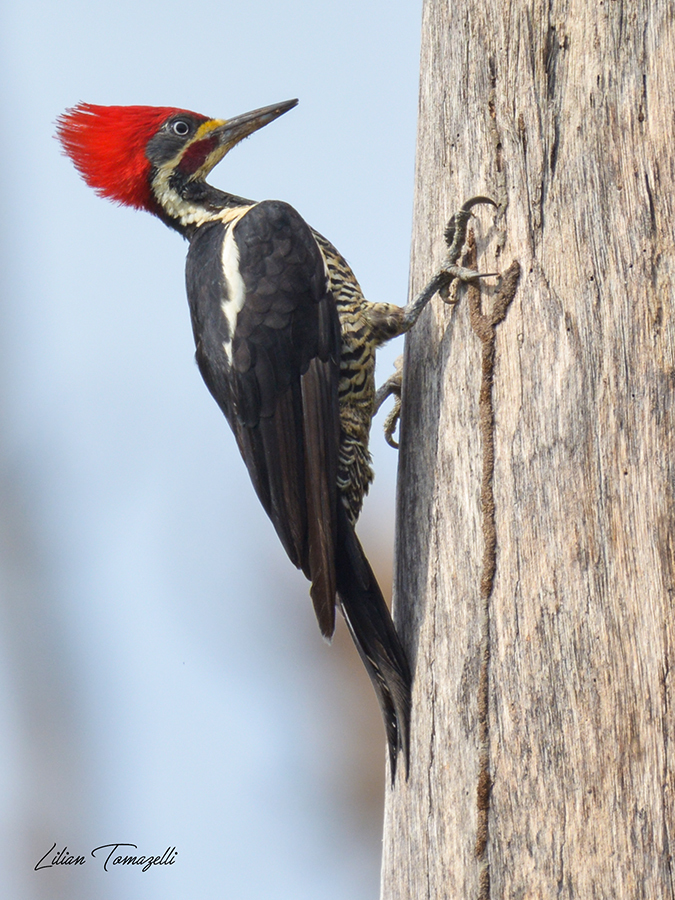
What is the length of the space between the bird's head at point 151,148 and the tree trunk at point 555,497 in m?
1.83

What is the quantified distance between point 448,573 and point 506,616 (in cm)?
28

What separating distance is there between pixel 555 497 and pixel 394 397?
1.94m

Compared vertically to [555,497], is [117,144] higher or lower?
higher

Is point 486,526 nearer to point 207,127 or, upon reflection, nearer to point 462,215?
point 462,215

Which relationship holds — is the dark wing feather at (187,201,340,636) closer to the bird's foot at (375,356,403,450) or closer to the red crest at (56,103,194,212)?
the bird's foot at (375,356,403,450)

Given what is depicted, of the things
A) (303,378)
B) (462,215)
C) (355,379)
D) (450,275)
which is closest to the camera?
(462,215)

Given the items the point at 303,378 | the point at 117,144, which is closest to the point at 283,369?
the point at 303,378

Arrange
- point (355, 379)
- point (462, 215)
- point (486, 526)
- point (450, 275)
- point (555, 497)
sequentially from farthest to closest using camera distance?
point (355, 379), point (450, 275), point (462, 215), point (486, 526), point (555, 497)

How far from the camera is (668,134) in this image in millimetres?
2037

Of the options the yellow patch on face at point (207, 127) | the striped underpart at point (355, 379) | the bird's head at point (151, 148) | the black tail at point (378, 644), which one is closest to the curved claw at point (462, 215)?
the striped underpart at point (355, 379)

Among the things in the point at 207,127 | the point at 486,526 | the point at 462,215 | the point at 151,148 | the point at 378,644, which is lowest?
the point at 378,644

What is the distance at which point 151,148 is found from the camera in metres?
4.19

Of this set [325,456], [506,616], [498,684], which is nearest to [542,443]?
[506,616]

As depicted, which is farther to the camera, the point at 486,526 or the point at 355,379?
the point at 355,379
